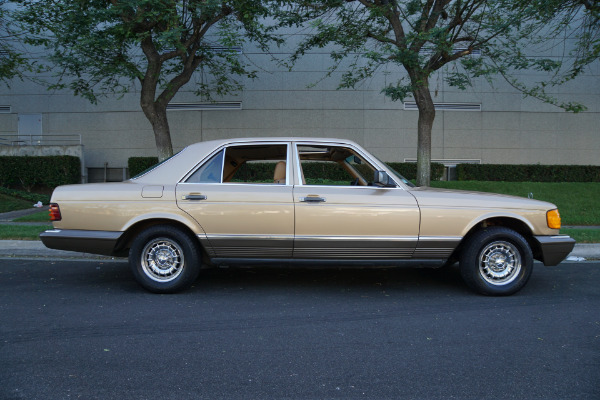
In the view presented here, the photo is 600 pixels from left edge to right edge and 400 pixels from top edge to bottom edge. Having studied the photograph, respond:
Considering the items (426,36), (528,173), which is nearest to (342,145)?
(426,36)

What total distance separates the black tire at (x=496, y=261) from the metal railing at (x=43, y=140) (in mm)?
17753

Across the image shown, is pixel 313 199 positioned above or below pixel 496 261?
above

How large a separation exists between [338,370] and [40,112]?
65.2 feet

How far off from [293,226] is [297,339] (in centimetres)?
151

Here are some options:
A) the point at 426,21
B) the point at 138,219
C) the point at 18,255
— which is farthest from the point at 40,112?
the point at 138,219

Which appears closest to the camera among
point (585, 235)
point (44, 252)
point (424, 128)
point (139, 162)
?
point (44, 252)

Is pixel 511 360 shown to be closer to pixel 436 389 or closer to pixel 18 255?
pixel 436 389

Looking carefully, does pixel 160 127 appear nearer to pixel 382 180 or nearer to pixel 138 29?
pixel 138 29

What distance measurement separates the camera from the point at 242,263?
535cm

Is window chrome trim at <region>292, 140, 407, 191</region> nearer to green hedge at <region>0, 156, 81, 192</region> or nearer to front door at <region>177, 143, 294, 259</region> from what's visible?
front door at <region>177, 143, 294, 259</region>

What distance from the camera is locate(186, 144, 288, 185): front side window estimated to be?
545cm

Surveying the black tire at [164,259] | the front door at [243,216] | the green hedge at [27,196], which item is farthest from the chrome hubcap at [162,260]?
the green hedge at [27,196]

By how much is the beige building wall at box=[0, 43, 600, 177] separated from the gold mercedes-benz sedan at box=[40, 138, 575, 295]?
44.5 ft

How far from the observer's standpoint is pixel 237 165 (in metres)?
5.93
